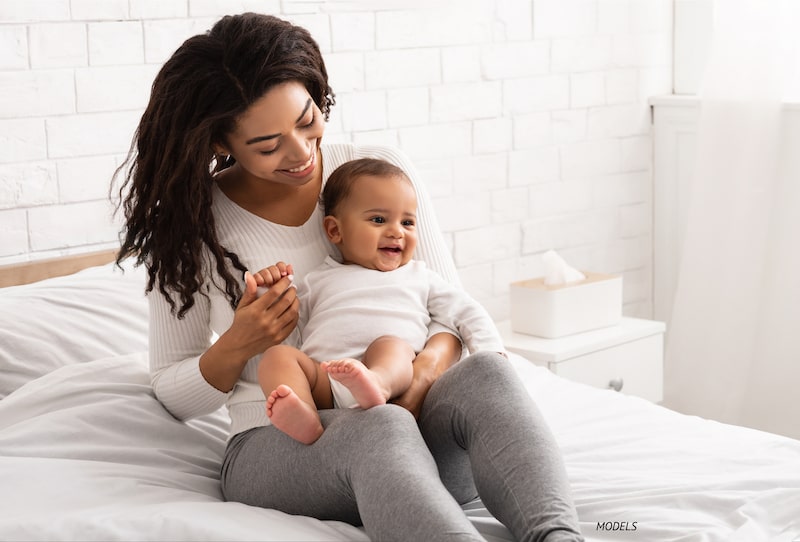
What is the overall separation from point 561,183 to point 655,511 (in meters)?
1.77

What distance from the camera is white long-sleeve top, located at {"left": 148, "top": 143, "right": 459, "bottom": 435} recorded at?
148 cm

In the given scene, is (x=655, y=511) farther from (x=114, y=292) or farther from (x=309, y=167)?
(x=114, y=292)

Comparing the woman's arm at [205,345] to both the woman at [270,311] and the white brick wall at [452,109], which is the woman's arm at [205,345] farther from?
the white brick wall at [452,109]

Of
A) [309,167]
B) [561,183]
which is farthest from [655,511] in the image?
[561,183]

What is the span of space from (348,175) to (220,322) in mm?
313

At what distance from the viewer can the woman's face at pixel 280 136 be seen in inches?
56.7

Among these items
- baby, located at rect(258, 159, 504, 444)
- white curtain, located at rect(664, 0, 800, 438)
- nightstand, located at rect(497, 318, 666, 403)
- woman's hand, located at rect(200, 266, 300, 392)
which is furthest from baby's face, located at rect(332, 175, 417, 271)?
white curtain, located at rect(664, 0, 800, 438)

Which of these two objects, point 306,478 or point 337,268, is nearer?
point 306,478

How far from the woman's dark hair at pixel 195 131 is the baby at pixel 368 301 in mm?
153

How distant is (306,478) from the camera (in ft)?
4.12

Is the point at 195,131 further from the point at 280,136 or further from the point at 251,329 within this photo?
the point at 251,329

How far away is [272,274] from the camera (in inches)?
55.6

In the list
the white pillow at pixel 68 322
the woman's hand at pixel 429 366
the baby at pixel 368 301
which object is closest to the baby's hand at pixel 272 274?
the baby at pixel 368 301

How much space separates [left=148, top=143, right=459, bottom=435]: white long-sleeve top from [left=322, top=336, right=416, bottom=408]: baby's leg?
0.46 ft
